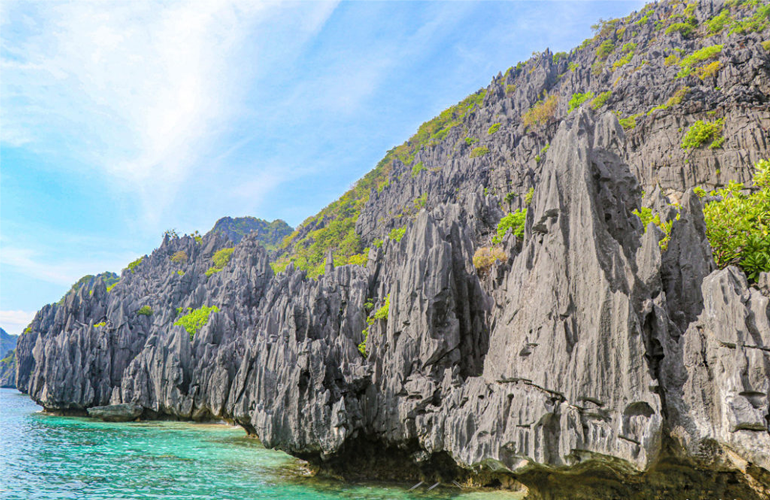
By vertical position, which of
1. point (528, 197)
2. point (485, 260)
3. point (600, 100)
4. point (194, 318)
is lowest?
point (194, 318)

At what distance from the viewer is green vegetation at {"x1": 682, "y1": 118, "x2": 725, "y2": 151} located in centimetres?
3713

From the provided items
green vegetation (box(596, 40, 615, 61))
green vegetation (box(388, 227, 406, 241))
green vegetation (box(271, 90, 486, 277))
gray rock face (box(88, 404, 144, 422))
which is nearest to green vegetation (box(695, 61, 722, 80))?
green vegetation (box(596, 40, 615, 61))

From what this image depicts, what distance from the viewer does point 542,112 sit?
2724 inches

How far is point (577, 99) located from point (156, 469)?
6684 cm

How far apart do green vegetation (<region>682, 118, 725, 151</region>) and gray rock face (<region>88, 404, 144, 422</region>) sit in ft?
181

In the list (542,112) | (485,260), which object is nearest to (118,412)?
(485,260)

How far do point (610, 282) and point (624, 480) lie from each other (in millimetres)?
5394

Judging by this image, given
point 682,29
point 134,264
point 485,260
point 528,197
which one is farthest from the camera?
point 134,264

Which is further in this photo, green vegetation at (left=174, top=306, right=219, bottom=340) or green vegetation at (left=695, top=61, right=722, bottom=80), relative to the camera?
green vegetation at (left=174, top=306, right=219, bottom=340)

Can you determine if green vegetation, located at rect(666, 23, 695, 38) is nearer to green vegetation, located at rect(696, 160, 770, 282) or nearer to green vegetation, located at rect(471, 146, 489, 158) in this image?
green vegetation, located at rect(471, 146, 489, 158)

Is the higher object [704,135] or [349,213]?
[349,213]

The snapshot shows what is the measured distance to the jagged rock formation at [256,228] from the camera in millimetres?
146125

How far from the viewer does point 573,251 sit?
13828 millimetres

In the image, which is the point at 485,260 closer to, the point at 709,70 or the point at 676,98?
the point at 676,98
